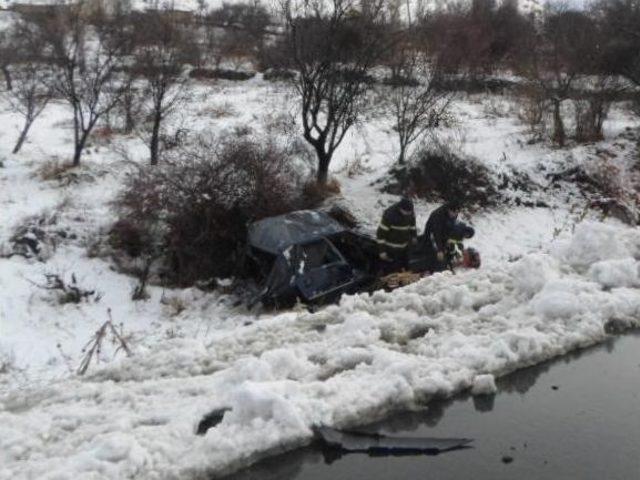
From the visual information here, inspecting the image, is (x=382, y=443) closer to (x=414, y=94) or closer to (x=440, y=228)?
(x=440, y=228)

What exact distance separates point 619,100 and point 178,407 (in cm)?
1865

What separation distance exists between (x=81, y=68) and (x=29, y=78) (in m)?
2.22

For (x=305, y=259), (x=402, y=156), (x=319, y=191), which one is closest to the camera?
(x=305, y=259)

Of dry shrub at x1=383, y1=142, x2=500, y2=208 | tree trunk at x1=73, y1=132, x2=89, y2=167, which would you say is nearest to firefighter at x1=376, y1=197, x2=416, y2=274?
dry shrub at x1=383, y1=142, x2=500, y2=208

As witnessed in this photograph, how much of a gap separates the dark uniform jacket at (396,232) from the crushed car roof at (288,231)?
2.44 feet

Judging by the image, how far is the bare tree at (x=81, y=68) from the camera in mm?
15516

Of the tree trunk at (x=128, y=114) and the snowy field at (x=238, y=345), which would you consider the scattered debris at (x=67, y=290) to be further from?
the tree trunk at (x=128, y=114)

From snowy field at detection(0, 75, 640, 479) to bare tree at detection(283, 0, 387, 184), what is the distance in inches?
76.9

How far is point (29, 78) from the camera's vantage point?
Answer: 56.9ft

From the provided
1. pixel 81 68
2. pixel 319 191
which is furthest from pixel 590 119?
pixel 81 68

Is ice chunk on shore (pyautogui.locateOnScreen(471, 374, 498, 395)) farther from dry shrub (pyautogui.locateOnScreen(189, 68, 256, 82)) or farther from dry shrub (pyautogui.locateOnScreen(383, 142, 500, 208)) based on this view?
dry shrub (pyautogui.locateOnScreen(189, 68, 256, 82))

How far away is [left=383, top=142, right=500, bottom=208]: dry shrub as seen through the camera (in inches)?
599

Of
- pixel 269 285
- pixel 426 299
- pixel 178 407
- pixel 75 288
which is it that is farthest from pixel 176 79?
pixel 178 407

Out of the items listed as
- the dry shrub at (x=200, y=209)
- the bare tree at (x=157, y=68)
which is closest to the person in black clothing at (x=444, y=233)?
the dry shrub at (x=200, y=209)
